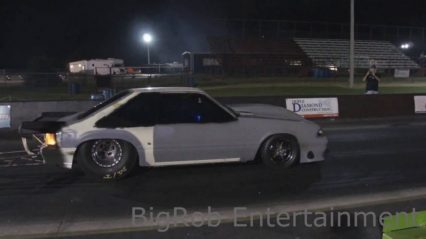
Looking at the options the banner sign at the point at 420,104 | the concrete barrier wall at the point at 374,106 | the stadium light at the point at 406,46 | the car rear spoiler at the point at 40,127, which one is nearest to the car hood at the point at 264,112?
the car rear spoiler at the point at 40,127

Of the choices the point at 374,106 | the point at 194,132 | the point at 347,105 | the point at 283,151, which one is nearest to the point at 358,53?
the point at 374,106

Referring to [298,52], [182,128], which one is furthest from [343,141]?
[298,52]

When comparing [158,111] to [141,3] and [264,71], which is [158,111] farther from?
[141,3]

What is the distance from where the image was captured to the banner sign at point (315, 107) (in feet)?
51.4

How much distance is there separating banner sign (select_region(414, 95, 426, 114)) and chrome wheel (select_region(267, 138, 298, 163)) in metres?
11.5

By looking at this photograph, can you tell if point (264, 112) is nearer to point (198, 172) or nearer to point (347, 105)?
point (198, 172)

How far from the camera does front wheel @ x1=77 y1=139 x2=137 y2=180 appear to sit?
722cm

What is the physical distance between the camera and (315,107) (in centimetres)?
1608

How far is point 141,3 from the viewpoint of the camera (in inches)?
3875

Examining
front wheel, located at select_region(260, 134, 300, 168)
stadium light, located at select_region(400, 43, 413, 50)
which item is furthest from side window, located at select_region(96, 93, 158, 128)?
stadium light, located at select_region(400, 43, 413, 50)

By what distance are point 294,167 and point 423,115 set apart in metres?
11.5

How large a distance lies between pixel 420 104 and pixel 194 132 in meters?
13.0

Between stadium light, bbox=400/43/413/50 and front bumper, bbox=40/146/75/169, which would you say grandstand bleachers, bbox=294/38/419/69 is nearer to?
stadium light, bbox=400/43/413/50

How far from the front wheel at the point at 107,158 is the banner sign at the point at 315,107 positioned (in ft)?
29.7
